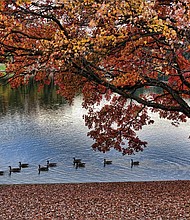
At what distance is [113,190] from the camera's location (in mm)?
15828

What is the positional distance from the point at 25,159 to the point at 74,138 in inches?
278

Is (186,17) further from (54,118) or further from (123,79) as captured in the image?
(54,118)

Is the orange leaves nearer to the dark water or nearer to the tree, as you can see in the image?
the tree

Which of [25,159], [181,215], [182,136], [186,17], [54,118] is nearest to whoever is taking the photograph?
[186,17]

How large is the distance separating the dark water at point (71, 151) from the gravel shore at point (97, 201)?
307 inches

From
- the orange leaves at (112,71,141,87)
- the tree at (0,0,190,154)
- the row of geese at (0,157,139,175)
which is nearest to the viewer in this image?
the tree at (0,0,190,154)

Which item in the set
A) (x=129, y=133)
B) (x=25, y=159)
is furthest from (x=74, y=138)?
(x=129, y=133)

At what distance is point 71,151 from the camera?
31.1 metres

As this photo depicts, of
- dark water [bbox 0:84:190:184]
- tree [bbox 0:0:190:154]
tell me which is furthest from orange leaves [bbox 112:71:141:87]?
dark water [bbox 0:84:190:184]

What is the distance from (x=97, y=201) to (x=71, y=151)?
18.0 metres

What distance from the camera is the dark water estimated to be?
25.2 meters

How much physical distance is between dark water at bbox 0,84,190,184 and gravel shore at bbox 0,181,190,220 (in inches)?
307

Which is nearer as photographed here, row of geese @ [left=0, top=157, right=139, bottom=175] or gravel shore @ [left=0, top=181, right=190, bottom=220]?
gravel shore @ [left=0, top=181, right=190, bottom=220]

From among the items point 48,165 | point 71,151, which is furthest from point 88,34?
point 71,151
